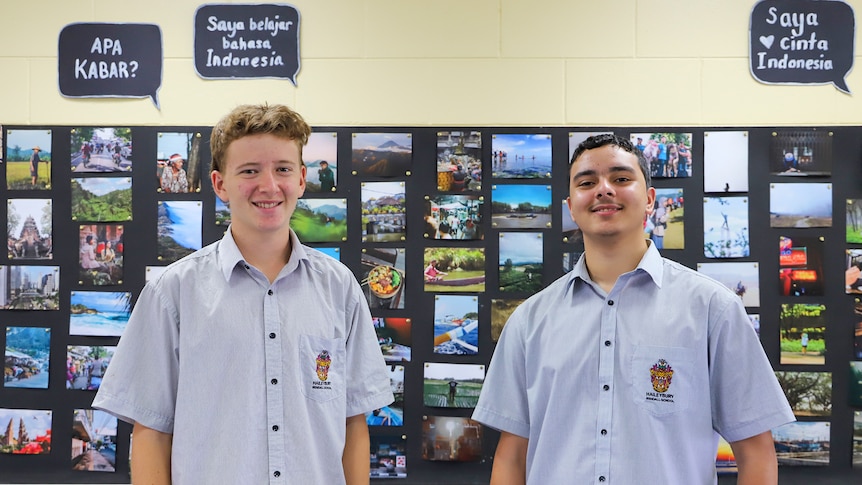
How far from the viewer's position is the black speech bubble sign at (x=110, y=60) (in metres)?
2.35

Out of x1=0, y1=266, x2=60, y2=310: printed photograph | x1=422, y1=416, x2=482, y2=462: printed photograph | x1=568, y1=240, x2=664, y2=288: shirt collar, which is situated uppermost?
x1=568, y1=240, x2=664, y2=288: shirt collar

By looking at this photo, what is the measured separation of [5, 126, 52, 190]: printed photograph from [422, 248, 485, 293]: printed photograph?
1374mm

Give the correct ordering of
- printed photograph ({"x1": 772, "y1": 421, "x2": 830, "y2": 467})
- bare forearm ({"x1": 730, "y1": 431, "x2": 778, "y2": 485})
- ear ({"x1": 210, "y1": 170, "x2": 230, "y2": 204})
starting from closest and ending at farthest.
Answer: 1. bare forearm ({"x1": 730, "y1": 431, "x2": 778, "y2": 485})
2. ear ({"x1": 210, "y1": 170, "x2": 230, "y2": 204})
3. printed photograph ({"x1": 772, "y1": 421, "x2": 830, "y2": 467})

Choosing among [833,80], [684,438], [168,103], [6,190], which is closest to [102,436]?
[6,190]

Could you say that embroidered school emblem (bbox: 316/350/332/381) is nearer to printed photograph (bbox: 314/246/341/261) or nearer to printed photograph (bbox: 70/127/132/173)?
printed photograph (bbox: 314/246/341/261)

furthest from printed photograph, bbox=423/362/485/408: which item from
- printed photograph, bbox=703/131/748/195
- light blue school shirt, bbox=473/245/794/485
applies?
printed photograph, bbox=703/131/748/195

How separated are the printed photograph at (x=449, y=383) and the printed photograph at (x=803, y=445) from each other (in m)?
1.03

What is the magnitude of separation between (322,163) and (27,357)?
124 centimetres

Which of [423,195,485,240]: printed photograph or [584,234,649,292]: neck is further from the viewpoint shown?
[423,195,485,240]: printed photograph

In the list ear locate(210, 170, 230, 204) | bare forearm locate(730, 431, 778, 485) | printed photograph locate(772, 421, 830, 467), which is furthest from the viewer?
printed photograph locate(772, 421, 830, 467)

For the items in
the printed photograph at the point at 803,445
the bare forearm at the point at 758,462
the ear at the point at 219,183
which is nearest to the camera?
the bare forearm at the point at 758,462

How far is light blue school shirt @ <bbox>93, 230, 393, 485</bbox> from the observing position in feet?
4.60

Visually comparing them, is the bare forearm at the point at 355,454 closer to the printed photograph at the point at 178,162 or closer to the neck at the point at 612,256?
the neck at the point at 612,256

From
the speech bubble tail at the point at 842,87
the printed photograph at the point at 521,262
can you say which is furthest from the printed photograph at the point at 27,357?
the speech bubble tail at the point at 842,87
